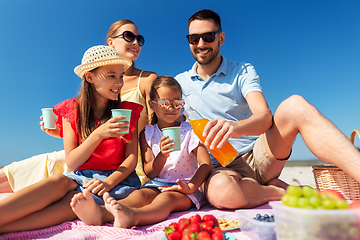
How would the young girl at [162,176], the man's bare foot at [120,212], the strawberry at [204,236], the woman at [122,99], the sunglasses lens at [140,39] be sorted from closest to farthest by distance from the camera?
the strawberry at [204,236] → the man's bare foot at [120,212] → the young girl at [162,176] → the woman at [122,99] → the sunglasses lens at [140,39]

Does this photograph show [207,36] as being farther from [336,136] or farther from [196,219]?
[196,219]

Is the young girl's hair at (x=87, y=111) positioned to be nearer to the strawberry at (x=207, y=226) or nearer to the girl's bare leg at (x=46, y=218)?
the girl's bare leg at (x=46, y=218)

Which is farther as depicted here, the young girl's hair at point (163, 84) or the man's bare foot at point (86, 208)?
the young girl's hair at point (163, 84)

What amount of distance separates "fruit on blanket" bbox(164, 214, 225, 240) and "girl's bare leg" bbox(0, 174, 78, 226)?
3.59 ft

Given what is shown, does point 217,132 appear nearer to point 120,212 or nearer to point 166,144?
point 166,144

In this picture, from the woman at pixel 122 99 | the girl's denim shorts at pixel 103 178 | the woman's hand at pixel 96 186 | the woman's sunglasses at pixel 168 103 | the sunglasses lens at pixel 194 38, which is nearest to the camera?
the woman's hand at pixel 96 186

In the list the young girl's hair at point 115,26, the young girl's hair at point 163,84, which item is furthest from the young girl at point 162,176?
the young girl's hair at point 115,26

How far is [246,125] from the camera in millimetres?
2404

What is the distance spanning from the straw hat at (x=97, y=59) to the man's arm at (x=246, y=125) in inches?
53.0

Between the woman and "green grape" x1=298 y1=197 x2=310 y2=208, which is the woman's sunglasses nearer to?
the woman

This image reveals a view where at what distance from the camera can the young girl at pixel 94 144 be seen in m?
2.17

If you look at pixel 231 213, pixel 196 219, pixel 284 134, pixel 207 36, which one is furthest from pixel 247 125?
pixel 207 36

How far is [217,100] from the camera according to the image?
3.26 metres

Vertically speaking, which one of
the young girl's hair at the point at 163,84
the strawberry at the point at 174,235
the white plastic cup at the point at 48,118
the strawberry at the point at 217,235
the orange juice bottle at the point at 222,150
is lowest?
the strawberry at the point at 174,235
